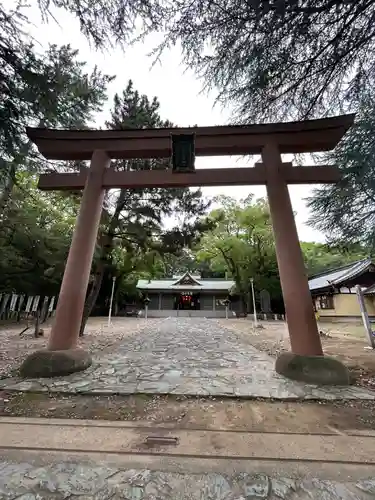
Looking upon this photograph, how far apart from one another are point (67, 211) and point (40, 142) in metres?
9.51

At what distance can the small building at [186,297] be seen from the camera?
27.2 m

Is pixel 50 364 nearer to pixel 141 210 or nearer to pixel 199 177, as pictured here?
pixel 199 177

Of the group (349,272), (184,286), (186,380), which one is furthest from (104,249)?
(184,286)

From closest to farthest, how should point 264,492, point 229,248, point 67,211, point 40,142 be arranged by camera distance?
point 264,492 → point 40,142 → point 67,211 → point 229,248

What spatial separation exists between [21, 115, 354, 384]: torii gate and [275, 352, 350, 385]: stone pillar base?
0.15 metres

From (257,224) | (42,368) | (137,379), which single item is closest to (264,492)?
(137,379)

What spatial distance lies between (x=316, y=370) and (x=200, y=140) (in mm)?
4703

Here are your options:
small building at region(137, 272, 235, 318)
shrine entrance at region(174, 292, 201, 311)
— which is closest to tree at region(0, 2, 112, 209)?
small building at region(137, 272, 235, 318)

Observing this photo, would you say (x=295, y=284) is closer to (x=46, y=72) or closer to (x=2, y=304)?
(x=46, y=72)

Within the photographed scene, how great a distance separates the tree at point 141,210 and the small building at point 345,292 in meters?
11.8

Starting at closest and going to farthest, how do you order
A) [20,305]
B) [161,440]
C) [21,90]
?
[161,440]
[21,90]
[20,305]

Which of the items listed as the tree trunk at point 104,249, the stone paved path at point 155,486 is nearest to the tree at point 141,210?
the tree trunk at point 104,249

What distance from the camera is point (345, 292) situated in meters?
18.0

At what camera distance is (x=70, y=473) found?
1771mm
